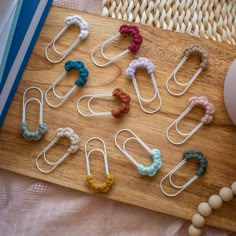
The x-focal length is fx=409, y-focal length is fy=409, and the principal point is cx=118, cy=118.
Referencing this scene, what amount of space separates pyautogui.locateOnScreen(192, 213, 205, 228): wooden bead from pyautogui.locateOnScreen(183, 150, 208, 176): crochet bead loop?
0.06 metres

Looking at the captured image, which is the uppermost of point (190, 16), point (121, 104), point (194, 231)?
point (190, 16)

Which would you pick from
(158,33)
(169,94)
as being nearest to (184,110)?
(169,94)

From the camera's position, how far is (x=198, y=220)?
0.61 metres

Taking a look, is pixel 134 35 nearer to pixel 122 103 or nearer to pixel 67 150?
pixel 122 103

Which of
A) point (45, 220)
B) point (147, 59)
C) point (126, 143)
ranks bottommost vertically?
point (45, 220)

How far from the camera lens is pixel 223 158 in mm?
636

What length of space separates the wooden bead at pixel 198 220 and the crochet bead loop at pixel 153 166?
0.29 ft

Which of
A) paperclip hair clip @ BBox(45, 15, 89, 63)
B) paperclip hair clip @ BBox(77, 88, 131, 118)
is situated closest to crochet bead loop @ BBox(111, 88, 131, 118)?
paperclip hair clip @ BBox(77, 88, 131, 118)

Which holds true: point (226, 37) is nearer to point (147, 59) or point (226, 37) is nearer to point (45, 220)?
point (147, 59)

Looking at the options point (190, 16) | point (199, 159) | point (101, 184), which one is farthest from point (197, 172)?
point (190, 16)

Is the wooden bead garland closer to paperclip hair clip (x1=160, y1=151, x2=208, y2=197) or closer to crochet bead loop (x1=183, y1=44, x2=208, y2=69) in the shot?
paperclip hair clip (x1=160, y1=151, x2=208, y2=197)

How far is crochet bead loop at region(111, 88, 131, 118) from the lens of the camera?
640 mm

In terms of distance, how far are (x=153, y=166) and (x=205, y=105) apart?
5.0 inches

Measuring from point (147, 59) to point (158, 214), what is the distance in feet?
0.81
